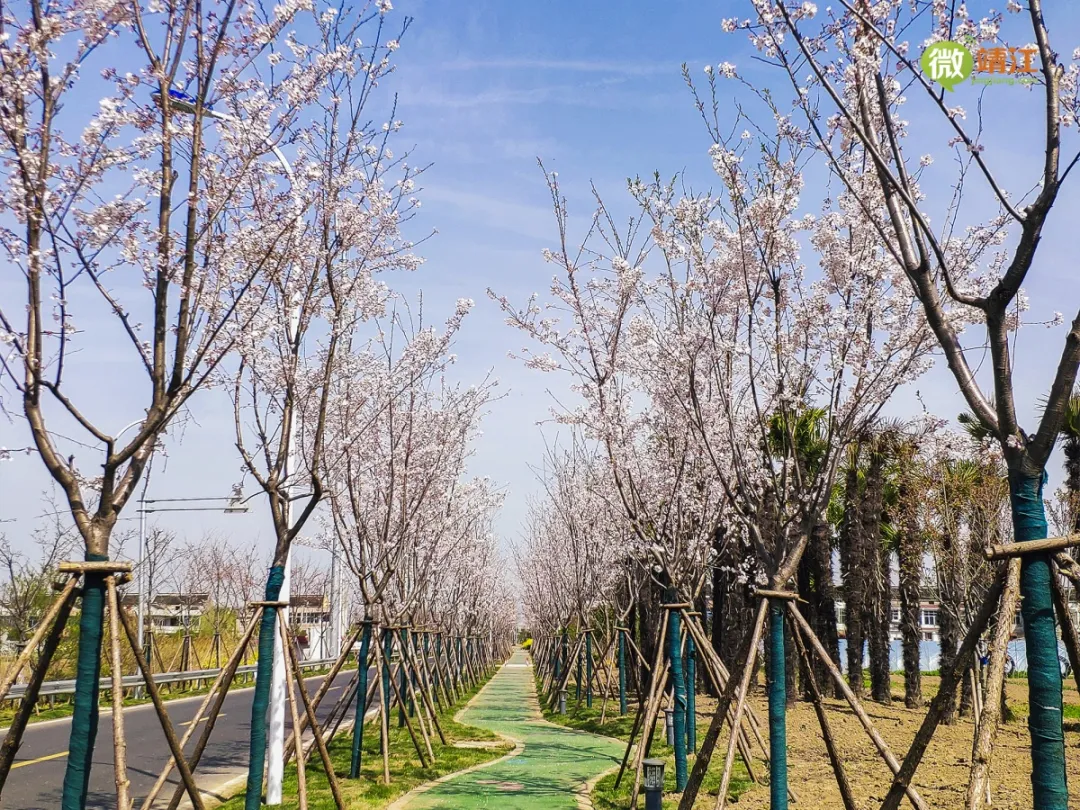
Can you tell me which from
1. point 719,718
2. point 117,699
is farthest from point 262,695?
point 719,718

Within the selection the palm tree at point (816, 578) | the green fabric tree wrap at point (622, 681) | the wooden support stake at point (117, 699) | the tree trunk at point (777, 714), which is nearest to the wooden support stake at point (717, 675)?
the tree trunk at point (777, 714)

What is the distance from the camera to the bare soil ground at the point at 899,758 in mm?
9922

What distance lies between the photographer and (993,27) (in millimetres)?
5152

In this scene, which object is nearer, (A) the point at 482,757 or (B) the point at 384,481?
(A) the point at 482,757

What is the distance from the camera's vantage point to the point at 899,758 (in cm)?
1332

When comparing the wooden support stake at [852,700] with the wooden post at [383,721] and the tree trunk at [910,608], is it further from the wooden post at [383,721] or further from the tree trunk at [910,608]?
the tree trunk at [910,608]

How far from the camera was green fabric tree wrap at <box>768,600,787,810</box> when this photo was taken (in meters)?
6.82

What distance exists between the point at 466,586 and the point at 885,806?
91.8 ft

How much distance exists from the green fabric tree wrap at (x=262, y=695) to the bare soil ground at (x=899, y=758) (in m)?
4.91

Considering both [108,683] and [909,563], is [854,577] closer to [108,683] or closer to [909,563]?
[909,563]

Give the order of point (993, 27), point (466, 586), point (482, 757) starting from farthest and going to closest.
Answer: point (466, 586) < point (482, 757) < point (993, 27)

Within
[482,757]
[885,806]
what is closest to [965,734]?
[482,757]

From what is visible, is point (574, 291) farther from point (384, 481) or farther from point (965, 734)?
point (965, 734)

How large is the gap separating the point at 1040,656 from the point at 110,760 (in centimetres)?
1357
